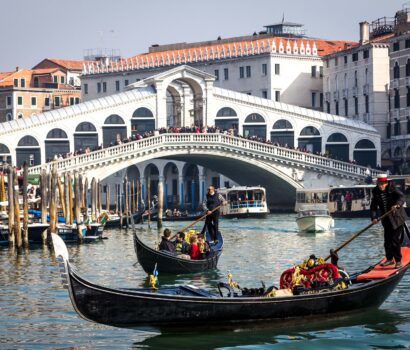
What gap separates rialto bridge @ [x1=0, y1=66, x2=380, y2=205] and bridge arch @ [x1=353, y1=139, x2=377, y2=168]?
0.14 ft

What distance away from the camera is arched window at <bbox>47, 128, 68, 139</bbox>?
53.9m

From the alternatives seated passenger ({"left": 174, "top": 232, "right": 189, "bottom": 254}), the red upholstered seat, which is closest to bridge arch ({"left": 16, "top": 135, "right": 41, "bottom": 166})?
seated passenger ({"left": 174, "top": 232, "right": 189, "bottom": 254})

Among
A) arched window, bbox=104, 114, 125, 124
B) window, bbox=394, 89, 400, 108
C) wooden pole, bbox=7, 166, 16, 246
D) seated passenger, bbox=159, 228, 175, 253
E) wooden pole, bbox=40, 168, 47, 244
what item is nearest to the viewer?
seated passenger, bbox=159, 228, 175, 253

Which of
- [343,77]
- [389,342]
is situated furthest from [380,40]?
[389,342]

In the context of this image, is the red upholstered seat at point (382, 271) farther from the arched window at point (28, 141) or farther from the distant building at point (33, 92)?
the distant building at point (33, 92)

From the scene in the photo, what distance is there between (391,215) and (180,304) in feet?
11.8

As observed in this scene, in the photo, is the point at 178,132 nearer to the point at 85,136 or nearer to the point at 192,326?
the point at 85,136

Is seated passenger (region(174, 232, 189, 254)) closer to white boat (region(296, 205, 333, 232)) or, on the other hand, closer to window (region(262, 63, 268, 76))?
white boat (region(296, 205, 333, 232))

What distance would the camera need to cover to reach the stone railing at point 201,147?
48.4m

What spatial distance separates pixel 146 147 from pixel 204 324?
34.4 m

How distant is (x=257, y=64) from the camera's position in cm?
6369

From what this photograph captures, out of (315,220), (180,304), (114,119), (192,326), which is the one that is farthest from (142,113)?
(180,304)

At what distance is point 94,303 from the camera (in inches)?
582

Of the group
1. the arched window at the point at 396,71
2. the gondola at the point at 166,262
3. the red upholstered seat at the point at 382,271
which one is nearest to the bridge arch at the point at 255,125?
the arched window at the point at 396,71
